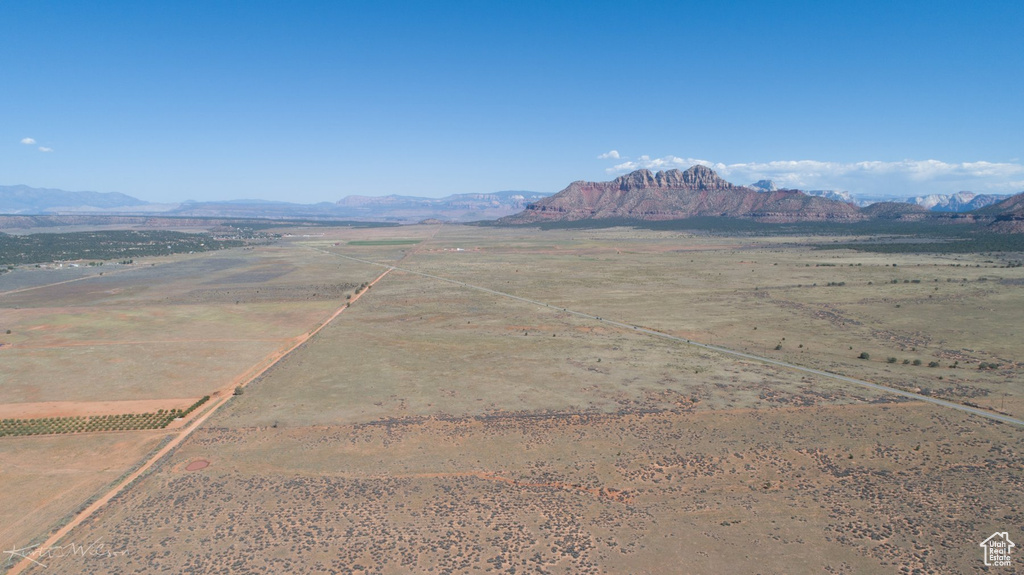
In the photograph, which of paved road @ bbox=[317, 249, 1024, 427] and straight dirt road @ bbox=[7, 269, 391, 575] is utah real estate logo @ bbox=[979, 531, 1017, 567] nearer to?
paved road @ bbox=[317, 249, 1024, 427]

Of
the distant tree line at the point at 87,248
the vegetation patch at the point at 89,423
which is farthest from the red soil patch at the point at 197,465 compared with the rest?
the distant tree line at the point at 87,248

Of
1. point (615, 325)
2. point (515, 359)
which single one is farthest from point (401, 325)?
point (615, 325)

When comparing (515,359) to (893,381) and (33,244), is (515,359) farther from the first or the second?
(33,244)

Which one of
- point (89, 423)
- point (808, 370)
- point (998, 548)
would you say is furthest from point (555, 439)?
point (89, 423)

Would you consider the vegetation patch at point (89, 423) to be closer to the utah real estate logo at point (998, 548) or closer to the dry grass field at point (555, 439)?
the dry grass field at point (555, 439)

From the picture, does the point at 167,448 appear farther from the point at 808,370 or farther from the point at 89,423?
the point at 808,370

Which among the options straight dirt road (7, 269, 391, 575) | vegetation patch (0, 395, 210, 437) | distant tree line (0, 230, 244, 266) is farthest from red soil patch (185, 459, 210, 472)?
distant tree line (0, 230, 244, 266)
